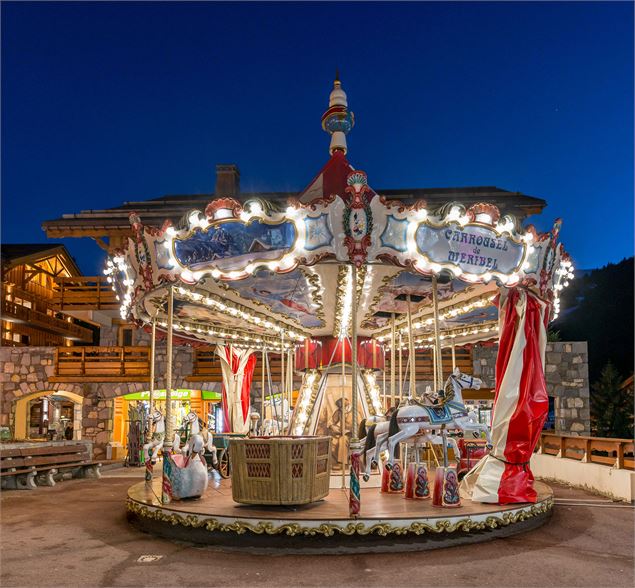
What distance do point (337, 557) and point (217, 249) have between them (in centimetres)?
323

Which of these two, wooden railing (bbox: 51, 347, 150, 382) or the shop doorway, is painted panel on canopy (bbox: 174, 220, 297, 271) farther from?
the shop doorway

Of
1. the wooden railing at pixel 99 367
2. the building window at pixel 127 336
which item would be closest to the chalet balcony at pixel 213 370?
the wooden railing at pixel 99 367

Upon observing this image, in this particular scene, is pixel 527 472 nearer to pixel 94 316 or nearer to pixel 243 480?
pixel 243 480

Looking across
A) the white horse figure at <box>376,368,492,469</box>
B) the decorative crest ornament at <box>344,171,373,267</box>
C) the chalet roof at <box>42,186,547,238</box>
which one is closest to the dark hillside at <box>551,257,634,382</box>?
the chalet roof at <box>42,186,547,238</box>

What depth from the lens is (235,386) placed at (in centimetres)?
1399

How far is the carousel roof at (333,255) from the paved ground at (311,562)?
2.71 meters

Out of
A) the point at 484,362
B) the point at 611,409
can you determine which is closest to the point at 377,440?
the point at 484,362

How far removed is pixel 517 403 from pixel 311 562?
3149 mm

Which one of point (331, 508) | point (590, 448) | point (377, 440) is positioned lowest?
point (331, 508)

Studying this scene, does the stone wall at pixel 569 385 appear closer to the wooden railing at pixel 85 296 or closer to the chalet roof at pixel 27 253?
the wooden railing at pixel 85 296

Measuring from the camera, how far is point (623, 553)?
6.02 m

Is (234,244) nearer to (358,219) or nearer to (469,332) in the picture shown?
(358,219)

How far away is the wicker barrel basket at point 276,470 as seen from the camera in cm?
664

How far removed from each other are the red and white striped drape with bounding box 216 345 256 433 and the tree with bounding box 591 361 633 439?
13.3m
